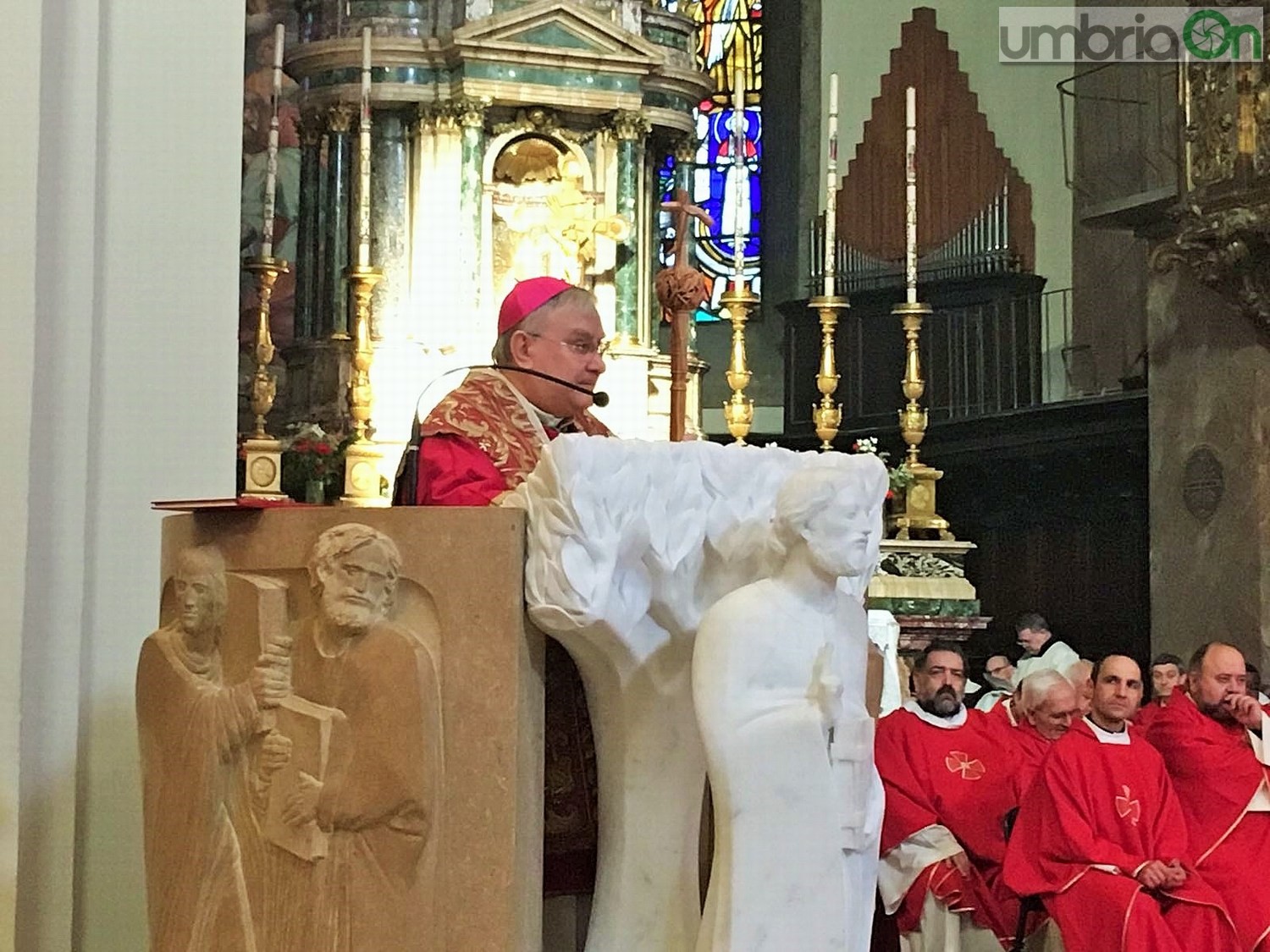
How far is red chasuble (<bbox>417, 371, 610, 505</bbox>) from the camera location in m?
3.87

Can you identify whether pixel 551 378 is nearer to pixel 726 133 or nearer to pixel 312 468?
pixel 312 468

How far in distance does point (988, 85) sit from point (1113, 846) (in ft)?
30.4

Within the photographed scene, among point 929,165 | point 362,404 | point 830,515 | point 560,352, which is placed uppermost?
point 929,165

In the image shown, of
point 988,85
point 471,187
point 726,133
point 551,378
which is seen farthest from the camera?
point 726,133

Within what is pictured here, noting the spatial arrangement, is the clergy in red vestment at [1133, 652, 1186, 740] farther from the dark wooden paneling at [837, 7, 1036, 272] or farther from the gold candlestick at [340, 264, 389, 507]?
the dark wooden paneling at [837, 7, 1036, 272]

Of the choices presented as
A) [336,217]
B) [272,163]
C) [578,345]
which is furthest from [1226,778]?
[336,217]

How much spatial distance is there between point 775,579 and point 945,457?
32.6ft

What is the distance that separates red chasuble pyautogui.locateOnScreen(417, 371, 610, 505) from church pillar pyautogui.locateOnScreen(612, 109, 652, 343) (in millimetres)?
6935

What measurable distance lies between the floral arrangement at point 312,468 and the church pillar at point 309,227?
1.54m

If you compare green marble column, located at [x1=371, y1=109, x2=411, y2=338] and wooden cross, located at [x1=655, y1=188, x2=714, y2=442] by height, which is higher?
green marble column, located at [x1=371, y1=109, x2=411, y2=338]

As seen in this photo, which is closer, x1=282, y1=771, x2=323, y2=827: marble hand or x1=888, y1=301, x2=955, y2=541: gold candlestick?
x1=282, y1=771, x2=323, y2=827: marble hand

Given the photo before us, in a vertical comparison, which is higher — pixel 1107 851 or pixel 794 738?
pixel 794 738

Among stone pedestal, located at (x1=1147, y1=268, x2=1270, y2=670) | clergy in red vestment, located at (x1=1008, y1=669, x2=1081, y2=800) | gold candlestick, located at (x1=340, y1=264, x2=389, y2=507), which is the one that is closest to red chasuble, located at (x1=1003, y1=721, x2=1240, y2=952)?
clergy in red vestment, located at (x1=1008, y1=669, x2=1081, y2=800)

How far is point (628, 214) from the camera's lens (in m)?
11.0
